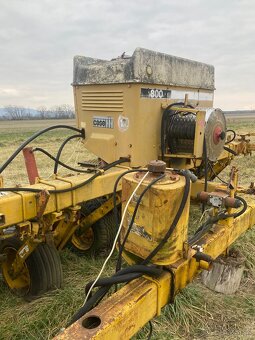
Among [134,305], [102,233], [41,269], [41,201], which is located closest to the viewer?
[134,305]

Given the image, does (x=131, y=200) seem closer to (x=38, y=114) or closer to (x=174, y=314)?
(x=174, y=314)

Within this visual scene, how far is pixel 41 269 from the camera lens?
3.13m

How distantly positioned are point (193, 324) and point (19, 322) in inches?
58.8

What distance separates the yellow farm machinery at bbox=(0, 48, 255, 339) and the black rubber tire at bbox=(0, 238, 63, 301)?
0.01 meters

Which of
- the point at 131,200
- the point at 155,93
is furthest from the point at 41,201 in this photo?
the point at 155,93

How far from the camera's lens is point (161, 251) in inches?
74.7

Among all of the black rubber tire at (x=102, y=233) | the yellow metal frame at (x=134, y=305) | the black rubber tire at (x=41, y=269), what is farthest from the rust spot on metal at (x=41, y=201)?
the black rubber tire at (x=102, y=233)

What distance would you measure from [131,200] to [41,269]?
1658mm

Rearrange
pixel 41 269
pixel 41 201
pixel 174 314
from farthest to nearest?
1. pixel 41 269
2. pixel 174 314
3. pixel 41 201

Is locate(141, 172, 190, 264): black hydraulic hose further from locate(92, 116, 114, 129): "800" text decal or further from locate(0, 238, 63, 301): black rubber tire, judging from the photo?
locate(92, 116, 114, 129): "800" text decal

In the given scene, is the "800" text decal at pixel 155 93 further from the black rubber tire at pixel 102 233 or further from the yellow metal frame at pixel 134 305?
the yellow metal frame at pixel 134 305

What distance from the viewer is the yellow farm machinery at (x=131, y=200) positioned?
1.80m

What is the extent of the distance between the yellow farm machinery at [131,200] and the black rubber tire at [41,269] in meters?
0.01

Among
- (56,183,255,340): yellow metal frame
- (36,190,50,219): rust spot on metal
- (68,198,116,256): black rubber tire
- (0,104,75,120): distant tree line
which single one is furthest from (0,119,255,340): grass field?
(0,104,75,120): distant tree line
